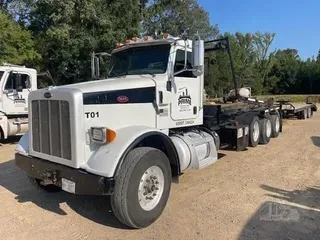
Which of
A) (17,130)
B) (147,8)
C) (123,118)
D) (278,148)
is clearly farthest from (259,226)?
(147,8)

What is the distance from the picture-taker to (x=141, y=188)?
4273mm

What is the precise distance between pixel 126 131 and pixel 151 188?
852 mm

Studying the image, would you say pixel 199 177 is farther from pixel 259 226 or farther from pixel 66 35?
pixel 66 35

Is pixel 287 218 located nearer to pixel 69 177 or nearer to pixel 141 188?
pixel 141 188

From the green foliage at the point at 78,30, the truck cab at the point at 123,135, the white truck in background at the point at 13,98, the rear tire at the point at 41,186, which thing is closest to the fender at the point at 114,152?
the truck cab at the point at 123,135

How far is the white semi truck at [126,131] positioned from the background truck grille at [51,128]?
0.01m

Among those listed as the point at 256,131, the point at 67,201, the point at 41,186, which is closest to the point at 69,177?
the point at 67,201

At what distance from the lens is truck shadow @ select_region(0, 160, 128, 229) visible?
4.59m

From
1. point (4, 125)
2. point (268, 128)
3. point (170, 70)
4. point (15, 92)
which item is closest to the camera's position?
point (170, 70)

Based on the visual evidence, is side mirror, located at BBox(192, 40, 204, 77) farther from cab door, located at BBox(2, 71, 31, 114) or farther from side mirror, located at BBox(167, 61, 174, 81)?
cab door, located at BBox(2, 71, 31, 114)

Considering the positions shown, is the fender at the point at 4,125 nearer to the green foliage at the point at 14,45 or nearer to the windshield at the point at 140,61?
the windshield at the point at 140,61

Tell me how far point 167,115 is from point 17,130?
7097 mm

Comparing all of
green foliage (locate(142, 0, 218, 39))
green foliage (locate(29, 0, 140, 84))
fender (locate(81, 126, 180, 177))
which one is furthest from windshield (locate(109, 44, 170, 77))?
green foliage (locate(142, 0, 218, 39))

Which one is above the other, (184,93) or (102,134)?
(184,93)
